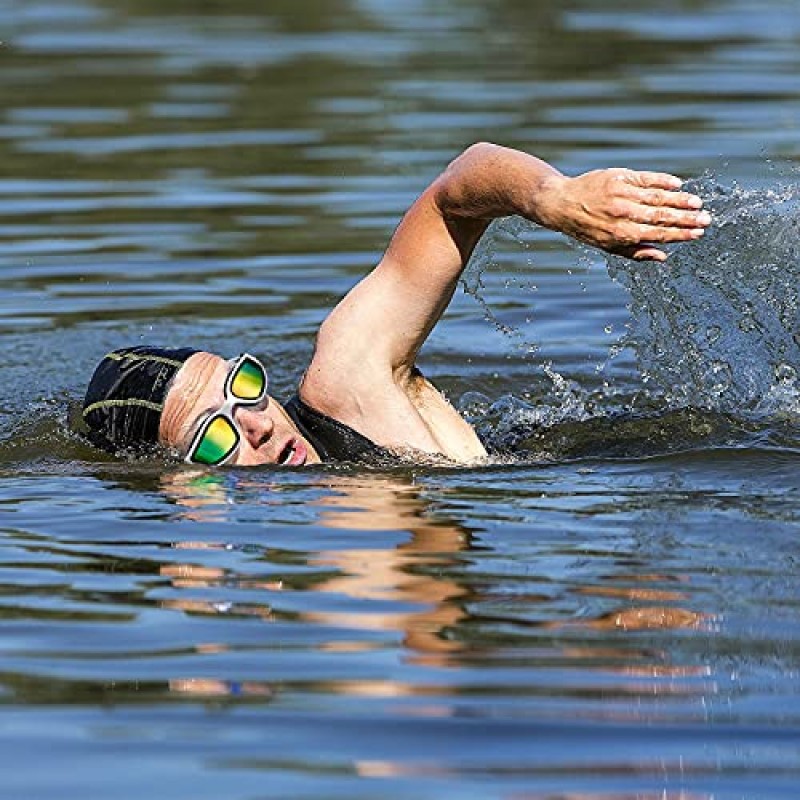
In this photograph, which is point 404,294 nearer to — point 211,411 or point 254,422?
point 254,422

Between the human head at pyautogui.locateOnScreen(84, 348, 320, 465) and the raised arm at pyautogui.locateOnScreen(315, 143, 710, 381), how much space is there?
0.31 meters

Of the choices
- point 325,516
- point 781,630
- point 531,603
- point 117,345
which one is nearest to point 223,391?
point 325,516

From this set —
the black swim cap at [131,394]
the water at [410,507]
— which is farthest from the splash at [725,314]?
the black swim cap at [131,394]

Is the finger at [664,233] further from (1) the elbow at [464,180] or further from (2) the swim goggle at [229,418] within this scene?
(2) the swim goggle at [229,418]

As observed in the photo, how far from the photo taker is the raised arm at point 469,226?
5449mm

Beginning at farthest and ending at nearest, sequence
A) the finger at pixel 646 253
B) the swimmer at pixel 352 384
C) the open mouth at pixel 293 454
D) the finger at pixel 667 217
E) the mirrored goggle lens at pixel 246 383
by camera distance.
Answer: the open mouth at pixel 293 454 → the mirrored goggle lens at pixel 246 383 → the swimmer at pixel 352 384 → the finger at pixel 646 253 → the finger at pixel 667 217

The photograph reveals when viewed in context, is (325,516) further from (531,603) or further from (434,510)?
(531,603)

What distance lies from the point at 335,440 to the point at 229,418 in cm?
34

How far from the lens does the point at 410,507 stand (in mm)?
6336

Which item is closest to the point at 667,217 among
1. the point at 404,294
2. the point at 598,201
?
the point at 598,201

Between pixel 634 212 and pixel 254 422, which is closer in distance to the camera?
pixel 634 212

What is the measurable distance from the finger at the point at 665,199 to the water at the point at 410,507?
92 centimetres

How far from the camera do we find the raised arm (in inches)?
215

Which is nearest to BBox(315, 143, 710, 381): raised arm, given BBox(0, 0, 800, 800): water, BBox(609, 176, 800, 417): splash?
BBox(0, 0, 800, 800): water
